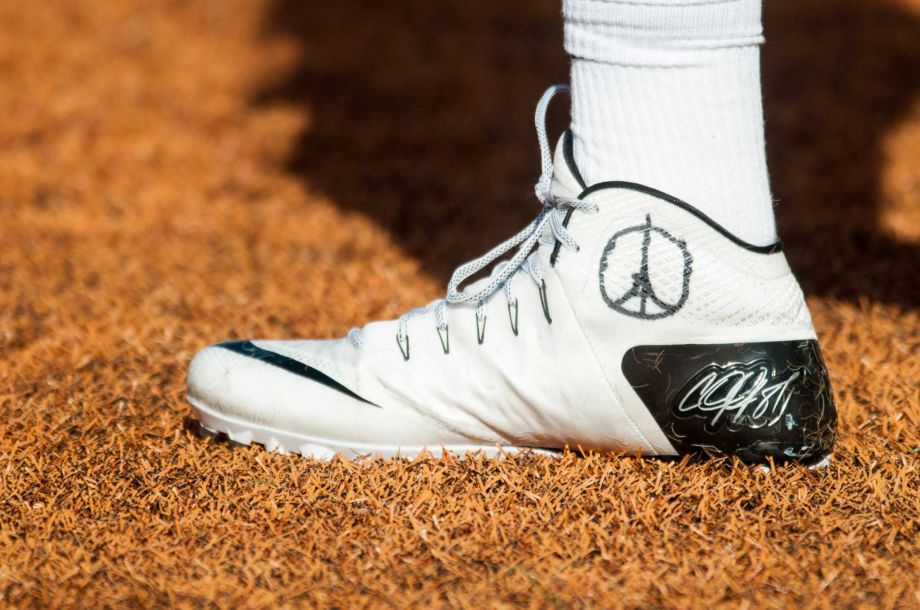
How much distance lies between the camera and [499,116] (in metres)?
3.41

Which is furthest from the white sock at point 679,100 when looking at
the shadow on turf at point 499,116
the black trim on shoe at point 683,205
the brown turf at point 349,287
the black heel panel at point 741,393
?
the shadow on turf at point 499,116

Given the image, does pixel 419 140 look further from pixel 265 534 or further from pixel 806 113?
pixel 265 534

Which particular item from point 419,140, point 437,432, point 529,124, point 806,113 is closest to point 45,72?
point 419,140

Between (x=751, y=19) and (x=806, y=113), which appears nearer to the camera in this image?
(x=751, y=19)

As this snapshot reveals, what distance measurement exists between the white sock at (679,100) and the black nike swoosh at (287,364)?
0.46 metres

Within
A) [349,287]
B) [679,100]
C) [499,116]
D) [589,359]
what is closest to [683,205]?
[679,100]

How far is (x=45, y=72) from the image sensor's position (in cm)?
393

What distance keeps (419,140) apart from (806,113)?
136 cm

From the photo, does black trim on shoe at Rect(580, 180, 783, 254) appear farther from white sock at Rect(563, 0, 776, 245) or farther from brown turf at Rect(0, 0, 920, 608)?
brown turf at Rect(0, 0, 920, 608)

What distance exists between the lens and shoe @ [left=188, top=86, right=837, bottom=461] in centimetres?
120
